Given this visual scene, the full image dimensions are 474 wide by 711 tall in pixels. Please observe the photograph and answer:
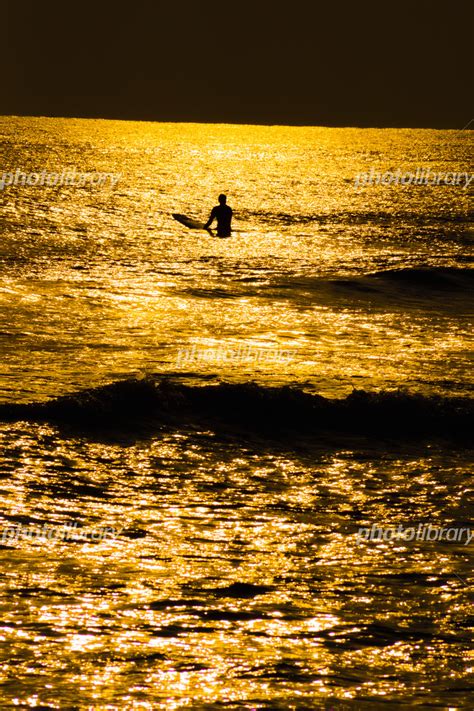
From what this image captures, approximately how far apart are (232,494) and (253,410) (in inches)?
179

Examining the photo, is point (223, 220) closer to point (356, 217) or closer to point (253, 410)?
point (253, 410)

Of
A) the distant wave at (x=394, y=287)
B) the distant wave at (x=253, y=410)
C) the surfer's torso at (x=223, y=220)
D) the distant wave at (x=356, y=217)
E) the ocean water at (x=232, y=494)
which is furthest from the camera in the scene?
the distant wave at (x=356, y=217)

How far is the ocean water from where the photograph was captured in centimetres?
738

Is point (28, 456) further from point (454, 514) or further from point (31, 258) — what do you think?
point (31, 258)

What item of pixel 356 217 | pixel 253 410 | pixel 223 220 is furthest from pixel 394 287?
pixel 356 217

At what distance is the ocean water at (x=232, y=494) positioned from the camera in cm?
738

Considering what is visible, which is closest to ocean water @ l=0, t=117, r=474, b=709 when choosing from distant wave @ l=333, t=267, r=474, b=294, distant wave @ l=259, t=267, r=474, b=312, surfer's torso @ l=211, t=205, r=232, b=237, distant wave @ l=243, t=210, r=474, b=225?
distant wave @ l=259, t=267, r=474, b=312

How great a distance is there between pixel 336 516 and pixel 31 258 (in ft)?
103

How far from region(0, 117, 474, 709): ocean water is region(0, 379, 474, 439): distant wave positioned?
5 cm

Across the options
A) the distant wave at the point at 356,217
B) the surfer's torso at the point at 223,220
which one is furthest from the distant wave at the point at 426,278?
the distant wave at the point at 356,217

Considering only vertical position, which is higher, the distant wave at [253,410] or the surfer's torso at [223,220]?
the surfer's torso at [223,220]

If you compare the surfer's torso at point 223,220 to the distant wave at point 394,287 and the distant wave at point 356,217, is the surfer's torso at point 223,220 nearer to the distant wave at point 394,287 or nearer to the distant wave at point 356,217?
the distant wave at point 394,287

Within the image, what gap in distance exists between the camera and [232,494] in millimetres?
11586

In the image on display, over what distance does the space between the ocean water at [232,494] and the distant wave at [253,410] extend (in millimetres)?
47
